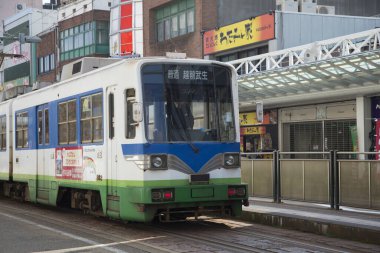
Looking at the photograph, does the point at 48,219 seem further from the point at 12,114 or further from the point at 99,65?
the point at 12,114

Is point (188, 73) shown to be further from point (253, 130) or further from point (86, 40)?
point (86, 40)

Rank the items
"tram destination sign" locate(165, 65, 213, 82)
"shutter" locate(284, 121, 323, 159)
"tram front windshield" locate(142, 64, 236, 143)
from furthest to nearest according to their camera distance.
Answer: "shutter" locate(284, 121, 323, 159) → "tram destination sign" locate(165, 65, 213, 82) → "tram front windshield" locate(142, 64, 236, 143)

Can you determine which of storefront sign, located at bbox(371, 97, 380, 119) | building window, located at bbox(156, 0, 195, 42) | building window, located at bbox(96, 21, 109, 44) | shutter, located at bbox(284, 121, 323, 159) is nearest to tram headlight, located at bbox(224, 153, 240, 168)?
storefront sign, located at bbox(371, 97, 380, 119)

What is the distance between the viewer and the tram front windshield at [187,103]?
10.5 metres

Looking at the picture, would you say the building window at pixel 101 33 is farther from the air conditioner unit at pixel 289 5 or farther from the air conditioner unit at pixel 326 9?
the air conditioner unit at pixel 326 9

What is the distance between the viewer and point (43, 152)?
14.5 m

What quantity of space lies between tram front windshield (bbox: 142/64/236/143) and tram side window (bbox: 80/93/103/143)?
4.69 ft

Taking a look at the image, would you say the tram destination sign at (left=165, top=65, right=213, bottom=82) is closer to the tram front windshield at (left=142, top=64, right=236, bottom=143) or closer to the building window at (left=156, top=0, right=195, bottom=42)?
the tram front windshield at (left=142, top=64, right=236, bottom=143)

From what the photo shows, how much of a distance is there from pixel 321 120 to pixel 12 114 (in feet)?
37.8

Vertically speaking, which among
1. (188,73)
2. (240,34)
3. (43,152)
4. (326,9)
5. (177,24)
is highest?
(326,9)

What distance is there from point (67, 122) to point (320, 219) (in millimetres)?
5621

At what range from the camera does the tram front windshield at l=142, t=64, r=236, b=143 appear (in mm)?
10539

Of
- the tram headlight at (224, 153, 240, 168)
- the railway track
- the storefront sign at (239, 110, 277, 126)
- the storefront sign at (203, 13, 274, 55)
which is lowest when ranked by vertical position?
the railway track

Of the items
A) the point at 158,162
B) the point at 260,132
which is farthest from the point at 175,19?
the point at 158,162
